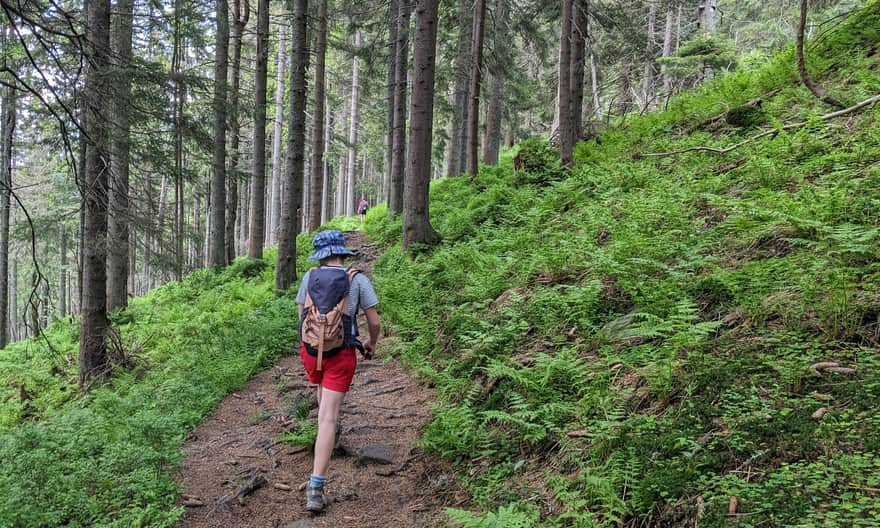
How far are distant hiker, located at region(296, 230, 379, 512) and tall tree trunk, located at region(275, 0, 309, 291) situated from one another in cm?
789

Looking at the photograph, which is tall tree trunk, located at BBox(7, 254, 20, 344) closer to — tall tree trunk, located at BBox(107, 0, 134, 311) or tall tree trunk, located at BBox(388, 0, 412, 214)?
tall tree trunk, located at BBox(107, 0, 134, 311)

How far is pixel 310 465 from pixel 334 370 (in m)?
1.23

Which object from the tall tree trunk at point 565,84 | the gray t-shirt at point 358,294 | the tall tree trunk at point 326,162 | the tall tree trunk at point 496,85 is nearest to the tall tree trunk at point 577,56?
the tall tree trunk at point 565,84

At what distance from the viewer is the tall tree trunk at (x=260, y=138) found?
49.2 feet

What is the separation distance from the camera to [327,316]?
415 cm

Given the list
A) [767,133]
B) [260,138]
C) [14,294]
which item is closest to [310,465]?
[767,133]

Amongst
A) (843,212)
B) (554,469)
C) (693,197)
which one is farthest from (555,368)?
(693,197)

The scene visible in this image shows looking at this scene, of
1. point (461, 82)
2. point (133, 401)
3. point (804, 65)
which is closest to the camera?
point (133, 401)

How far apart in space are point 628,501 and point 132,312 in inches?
557

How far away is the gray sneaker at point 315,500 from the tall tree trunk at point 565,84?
9507 mm

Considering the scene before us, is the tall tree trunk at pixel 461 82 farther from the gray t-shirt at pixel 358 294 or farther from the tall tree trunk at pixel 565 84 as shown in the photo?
the gray t-shirt at pixel 358 294

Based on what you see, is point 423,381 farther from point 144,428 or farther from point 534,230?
point 534,230

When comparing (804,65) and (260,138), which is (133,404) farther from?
(260,138)

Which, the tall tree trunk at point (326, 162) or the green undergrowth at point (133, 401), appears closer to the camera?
the green undergrowth at point (133, 401)
